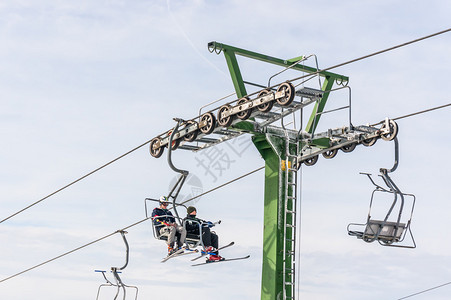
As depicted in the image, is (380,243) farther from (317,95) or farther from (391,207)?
(317,95)

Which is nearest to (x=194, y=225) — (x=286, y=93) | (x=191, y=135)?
(x=191, y=135)

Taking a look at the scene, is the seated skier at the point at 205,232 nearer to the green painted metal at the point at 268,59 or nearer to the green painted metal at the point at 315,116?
the green painted metal at the point at 315,116

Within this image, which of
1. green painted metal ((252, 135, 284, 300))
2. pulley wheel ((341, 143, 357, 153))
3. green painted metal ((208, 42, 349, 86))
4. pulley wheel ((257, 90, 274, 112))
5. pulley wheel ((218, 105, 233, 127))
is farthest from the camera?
green painted metal ((208, 42, 349, 86))

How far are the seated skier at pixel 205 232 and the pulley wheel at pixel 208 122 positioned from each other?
184cm

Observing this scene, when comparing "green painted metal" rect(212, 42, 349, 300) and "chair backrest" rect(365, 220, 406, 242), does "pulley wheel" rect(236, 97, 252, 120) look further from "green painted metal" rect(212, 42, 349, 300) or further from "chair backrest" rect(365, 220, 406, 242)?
"chair backrest" rect(365, 220, 406, 242)

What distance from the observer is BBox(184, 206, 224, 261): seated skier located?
1856cm

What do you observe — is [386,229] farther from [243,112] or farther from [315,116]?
[243,112]

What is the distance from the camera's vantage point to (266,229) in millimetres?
18578

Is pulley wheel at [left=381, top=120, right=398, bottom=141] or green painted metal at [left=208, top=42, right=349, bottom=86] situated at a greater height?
green painted metal at [left=208, top=42, right=349, bottom=86]

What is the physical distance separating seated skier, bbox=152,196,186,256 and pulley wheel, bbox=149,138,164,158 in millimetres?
1282

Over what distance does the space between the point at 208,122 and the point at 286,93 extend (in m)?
2.29

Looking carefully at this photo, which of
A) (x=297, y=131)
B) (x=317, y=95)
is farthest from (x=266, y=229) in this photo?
(x=317, y=95)

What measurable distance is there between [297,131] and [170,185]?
308 cm

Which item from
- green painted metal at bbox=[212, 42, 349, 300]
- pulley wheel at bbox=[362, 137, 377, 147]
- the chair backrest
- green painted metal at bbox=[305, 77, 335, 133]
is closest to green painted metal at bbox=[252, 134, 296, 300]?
green painted metal at bbox=[212, 42, 349, 300]
